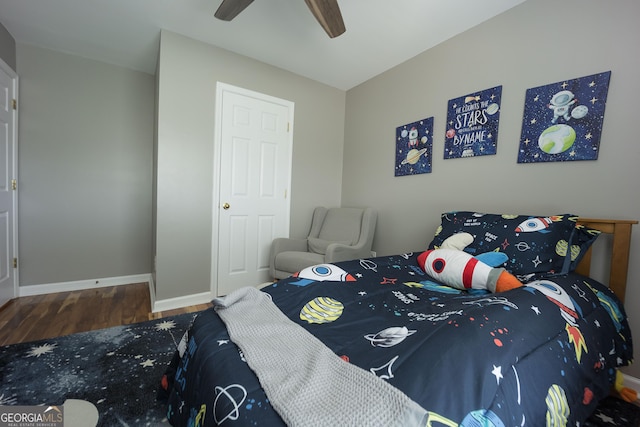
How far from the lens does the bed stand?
583mm

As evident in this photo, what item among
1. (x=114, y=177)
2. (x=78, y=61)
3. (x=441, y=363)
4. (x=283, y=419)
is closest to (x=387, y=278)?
(x=441, y=363)

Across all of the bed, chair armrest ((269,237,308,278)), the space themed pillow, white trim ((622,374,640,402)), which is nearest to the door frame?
chair armrest ((269,237,308,278))

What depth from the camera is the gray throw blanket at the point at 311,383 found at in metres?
0.52

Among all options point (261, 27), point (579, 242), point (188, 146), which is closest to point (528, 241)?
point (579, 242)

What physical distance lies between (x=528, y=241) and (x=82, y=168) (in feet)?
13.5

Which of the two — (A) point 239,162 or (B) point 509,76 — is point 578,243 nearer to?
(B) point 509,76

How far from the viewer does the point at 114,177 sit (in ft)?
9.77

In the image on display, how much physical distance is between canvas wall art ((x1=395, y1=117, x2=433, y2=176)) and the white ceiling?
73 centimetres

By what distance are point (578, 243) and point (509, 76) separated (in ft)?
4.24

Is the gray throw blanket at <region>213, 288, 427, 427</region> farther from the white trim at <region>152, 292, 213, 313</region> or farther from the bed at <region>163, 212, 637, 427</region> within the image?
the white trim at <region>152, 292, 213, 313</region>

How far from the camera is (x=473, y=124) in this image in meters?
2.12

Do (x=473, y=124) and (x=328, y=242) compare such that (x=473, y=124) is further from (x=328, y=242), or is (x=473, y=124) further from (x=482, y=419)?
(x=482, y=419)

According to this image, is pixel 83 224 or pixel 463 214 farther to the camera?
pixel 83 224

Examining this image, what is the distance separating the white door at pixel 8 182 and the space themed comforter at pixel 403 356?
102 inches
